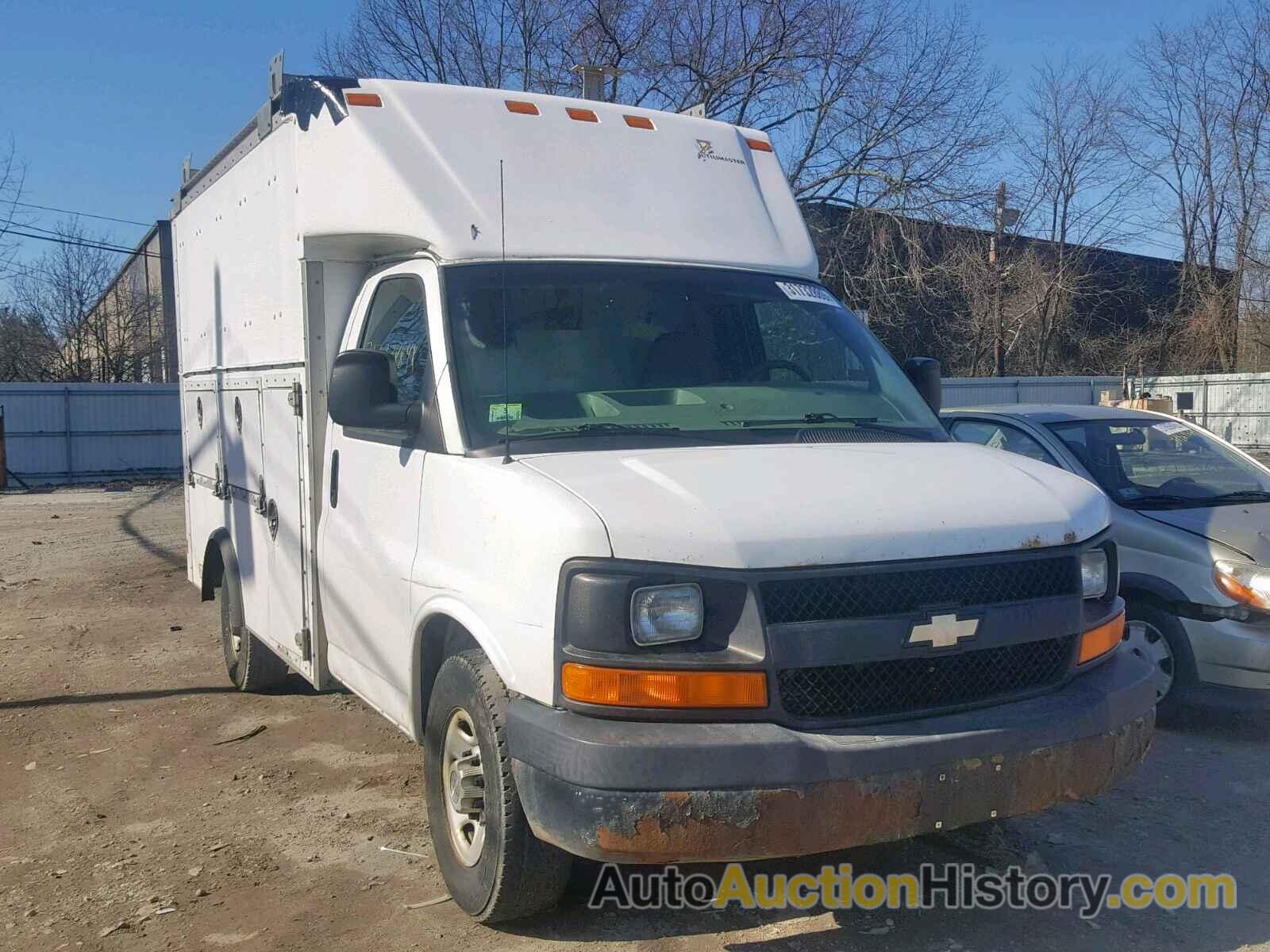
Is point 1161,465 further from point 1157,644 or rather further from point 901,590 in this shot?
point 901,590

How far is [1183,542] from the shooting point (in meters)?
5.90

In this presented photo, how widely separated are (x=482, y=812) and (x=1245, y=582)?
4085mm

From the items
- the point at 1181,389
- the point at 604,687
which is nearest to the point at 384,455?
the point at 604,687

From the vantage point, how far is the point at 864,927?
3783 mm

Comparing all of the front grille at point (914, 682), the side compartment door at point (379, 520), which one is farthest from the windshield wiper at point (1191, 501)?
the side compartment door at point (379, 520)

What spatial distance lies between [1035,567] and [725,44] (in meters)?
22.0

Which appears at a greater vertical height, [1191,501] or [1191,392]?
[1191,392]

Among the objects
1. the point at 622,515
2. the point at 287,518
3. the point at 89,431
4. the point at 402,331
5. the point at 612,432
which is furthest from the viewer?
the point at 89,431

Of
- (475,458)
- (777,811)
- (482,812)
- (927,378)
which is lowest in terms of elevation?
(482,812)

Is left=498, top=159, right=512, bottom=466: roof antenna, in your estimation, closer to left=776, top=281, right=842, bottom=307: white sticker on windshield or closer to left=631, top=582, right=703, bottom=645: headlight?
left=631, top=582, right=703, bottom=645: headlight

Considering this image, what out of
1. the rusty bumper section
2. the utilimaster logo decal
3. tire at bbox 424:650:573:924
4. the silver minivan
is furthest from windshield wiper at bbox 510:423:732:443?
the silver minivan

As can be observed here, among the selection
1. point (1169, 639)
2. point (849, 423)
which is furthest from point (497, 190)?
point (1169, 639)

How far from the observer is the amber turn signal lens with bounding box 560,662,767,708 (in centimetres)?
308

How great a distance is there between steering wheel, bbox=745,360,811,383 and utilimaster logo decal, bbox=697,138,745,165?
3.80ft
